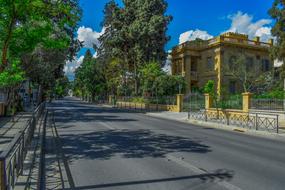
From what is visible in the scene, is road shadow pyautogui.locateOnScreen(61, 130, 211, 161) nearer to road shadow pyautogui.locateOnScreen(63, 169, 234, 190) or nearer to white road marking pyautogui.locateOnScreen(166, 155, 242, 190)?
white road marking pyautogui.locateOnScreen(166, 155, 242, 190)

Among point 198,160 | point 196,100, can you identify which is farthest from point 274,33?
point 198,160

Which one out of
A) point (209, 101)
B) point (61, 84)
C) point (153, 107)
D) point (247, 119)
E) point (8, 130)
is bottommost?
point (8, 130)

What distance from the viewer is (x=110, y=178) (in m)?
6.63

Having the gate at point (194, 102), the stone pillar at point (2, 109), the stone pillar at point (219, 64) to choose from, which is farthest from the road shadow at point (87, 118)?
the stone pillar at point (219, 64)

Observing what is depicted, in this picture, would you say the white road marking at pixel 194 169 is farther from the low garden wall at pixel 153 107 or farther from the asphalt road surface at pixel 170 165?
the low garden wall at pixel 153 107

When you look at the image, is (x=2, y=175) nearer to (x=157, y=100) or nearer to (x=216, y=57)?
(x=157, y=100)

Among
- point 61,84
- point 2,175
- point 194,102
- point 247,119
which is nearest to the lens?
point 2,175

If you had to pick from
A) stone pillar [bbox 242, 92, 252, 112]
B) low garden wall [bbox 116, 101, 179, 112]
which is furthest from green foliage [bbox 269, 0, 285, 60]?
low garden wall [bbox 116, 101, 179, 112]

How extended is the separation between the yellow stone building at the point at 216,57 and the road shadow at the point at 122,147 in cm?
2829

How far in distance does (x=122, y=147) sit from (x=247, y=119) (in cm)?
1289

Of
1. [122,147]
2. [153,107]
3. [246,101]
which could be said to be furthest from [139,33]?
[122,147]

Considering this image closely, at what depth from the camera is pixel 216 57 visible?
3984 cm

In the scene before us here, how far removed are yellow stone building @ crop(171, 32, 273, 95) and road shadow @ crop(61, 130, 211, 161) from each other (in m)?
28.3

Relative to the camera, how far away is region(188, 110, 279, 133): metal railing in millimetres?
17684
